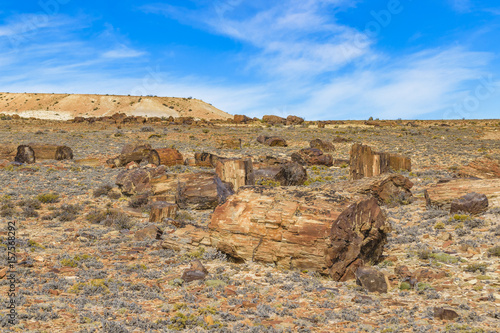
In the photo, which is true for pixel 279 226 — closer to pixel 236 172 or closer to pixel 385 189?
pixel 385 189

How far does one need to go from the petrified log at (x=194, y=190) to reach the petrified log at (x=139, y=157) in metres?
7.61

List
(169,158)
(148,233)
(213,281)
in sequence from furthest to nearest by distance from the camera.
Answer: (169,158) < (148,233) < (213,281)

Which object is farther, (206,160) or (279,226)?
(206,160)

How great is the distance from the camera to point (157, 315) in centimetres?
755

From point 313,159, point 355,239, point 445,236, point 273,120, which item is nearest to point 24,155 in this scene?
point 313,159

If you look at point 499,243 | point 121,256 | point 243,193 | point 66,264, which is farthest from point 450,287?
point 66,264

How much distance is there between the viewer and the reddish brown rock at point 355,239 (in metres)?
9.52

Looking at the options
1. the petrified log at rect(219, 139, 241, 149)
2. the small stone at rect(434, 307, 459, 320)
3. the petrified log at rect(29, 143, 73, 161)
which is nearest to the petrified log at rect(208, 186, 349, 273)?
the small stone at rect(434, 307, 459, 320)

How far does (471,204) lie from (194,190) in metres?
10.4

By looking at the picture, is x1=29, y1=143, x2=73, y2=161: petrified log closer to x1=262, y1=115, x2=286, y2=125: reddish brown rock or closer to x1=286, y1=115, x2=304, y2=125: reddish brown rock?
x1=262, y1=115, x2=286, y2=125: reddish brown rock

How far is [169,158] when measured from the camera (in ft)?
83.0

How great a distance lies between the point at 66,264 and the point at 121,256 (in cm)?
148

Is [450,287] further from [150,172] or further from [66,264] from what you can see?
[150,172]

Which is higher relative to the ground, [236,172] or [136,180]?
[236,172]
